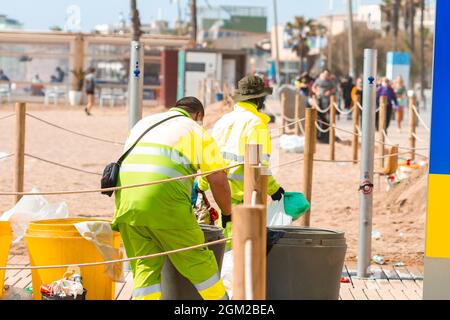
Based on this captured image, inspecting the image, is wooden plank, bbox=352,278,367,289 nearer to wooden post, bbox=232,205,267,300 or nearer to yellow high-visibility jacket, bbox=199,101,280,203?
yellow high-visibility jacket, bbox=199,101,280,203

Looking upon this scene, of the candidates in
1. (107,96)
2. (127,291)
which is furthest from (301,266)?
(107,96)

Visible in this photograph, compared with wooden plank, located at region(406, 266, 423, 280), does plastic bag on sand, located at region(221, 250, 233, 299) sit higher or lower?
higher

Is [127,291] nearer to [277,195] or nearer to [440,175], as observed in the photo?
[277,195]

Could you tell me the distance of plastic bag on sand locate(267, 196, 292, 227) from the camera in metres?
8.55

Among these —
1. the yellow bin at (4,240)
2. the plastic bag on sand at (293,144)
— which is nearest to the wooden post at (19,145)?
the yellow bin at (4,240)

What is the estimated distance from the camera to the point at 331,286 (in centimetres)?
732

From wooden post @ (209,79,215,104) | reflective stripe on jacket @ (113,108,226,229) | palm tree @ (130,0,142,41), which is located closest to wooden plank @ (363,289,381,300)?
reflective stripe on jacket @ (113,108,226,229)

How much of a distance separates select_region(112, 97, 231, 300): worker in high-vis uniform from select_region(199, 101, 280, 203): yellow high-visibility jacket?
1.13 meters

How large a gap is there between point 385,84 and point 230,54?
1489 cm

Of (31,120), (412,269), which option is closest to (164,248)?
(412,269)

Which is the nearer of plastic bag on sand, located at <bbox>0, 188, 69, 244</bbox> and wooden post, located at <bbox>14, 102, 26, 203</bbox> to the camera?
plastic bag on sand, located at <bbox>0, 188, 69, 244</bbox>

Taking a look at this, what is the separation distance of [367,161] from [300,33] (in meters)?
94.5

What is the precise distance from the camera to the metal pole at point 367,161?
966 centimetres

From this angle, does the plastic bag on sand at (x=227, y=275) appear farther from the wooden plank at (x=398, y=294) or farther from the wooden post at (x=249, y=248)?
the wooden post at (x=249, y=248)
